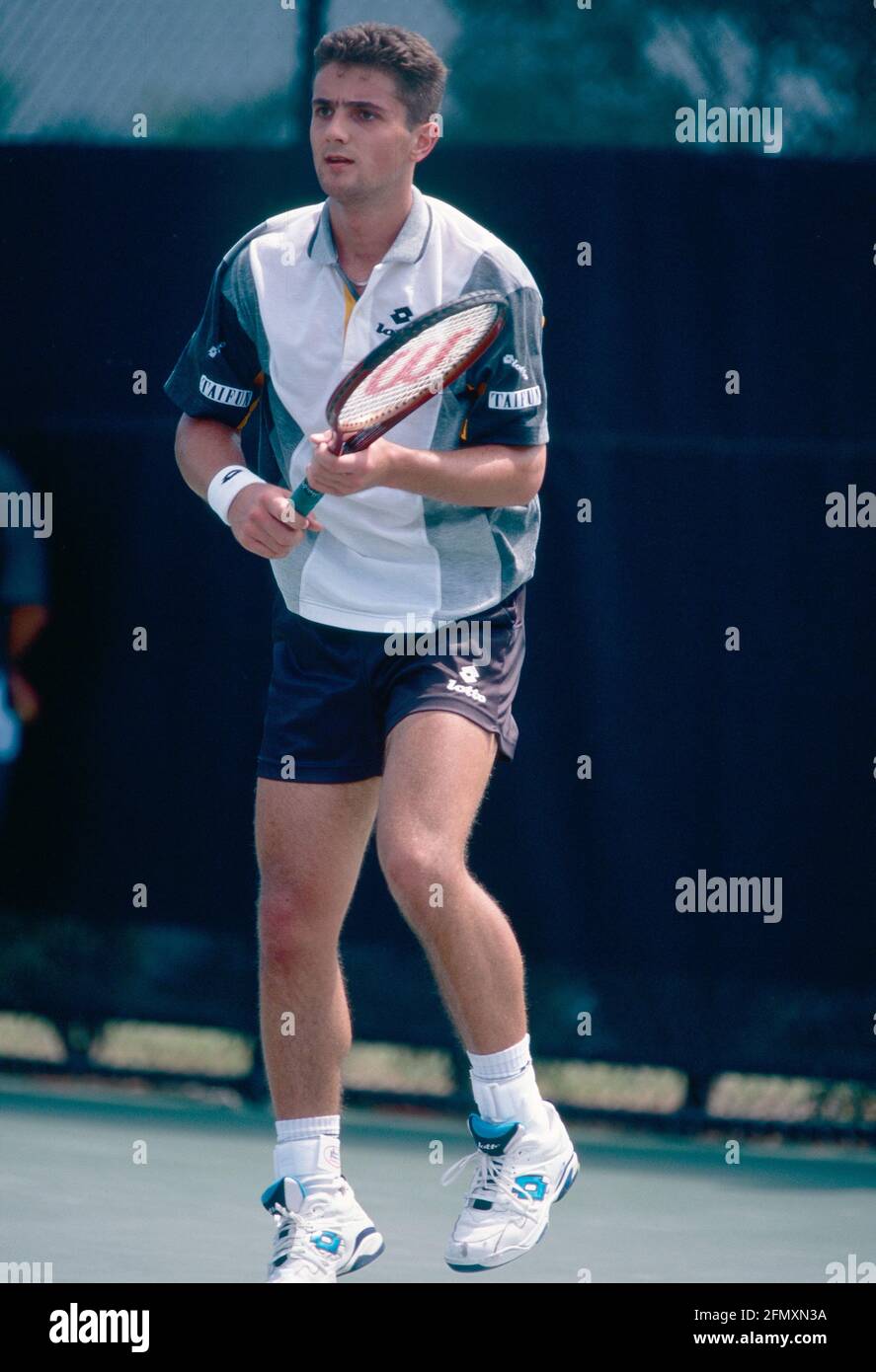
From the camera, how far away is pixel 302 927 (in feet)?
11.2

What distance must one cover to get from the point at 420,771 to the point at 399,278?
83cm

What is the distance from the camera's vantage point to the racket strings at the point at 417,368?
3.09m

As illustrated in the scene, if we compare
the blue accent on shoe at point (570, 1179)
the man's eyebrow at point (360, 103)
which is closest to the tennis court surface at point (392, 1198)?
the blue accent on shoe at point (570, 1179)

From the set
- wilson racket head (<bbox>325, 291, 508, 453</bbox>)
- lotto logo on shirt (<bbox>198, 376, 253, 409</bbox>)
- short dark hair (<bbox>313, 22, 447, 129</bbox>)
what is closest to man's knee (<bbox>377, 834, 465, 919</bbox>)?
wilson racket head (<bbox>325, 291, 508, 453</bbox>)

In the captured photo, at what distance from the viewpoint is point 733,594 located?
490cm

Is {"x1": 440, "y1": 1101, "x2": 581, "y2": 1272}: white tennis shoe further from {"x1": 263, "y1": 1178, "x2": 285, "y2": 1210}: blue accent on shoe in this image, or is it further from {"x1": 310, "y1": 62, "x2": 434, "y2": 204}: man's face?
{"x1": 310, "y1": 62, "x2": 434, "y2": 204}: man's face

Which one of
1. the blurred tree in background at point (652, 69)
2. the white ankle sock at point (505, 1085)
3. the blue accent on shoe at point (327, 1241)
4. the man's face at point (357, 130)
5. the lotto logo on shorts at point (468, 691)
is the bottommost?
the blue accent on shoe at point (327, 1241)

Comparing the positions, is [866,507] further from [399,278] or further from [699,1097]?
[399,278]

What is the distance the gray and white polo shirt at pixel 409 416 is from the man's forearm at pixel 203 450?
0.10 meters

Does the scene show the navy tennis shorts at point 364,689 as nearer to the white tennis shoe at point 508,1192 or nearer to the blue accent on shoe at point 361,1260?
the white tennis shoe at point 508,1192

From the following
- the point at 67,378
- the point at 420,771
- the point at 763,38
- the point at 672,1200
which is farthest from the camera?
the point at 67,378

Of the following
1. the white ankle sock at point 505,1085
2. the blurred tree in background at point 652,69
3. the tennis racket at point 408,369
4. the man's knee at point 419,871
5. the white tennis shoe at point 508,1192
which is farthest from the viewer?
the blurred tree in background at point 652,69

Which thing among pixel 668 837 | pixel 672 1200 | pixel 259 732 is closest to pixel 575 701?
pixel 668 837

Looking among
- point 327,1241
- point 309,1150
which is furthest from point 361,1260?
point 309,1150
